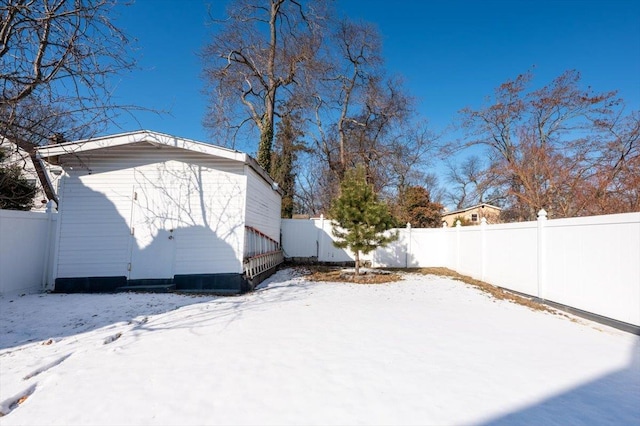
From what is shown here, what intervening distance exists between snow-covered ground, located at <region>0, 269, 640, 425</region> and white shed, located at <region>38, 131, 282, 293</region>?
1403 millimetres

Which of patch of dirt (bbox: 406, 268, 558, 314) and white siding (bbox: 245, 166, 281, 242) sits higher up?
white siding (bbox: 245, 166, 281, 242)

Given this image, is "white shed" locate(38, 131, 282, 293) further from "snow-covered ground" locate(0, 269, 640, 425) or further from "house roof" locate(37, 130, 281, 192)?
"snow-covered ground" locate(0, 269, 640, 425)

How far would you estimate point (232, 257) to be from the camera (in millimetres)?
6719

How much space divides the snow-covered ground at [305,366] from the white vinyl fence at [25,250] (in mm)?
899

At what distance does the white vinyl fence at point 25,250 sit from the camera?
5484 mm

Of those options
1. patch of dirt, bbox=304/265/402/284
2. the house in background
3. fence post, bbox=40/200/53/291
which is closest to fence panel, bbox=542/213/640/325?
patch of dirt, bbox=304/265/402/284

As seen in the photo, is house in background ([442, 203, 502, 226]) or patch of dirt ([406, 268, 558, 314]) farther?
house in background ([442, 203, 502, 226])

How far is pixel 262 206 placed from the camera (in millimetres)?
8773

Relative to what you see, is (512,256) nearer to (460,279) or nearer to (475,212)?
(460,279)

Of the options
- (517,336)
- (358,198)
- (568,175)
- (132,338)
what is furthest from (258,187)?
(568,175)

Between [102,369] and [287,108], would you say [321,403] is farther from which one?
[287,108]

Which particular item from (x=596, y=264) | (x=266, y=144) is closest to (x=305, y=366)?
(x=596, y=264)

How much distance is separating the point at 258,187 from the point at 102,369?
586 cm

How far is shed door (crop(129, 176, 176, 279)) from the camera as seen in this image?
21.5 feet
